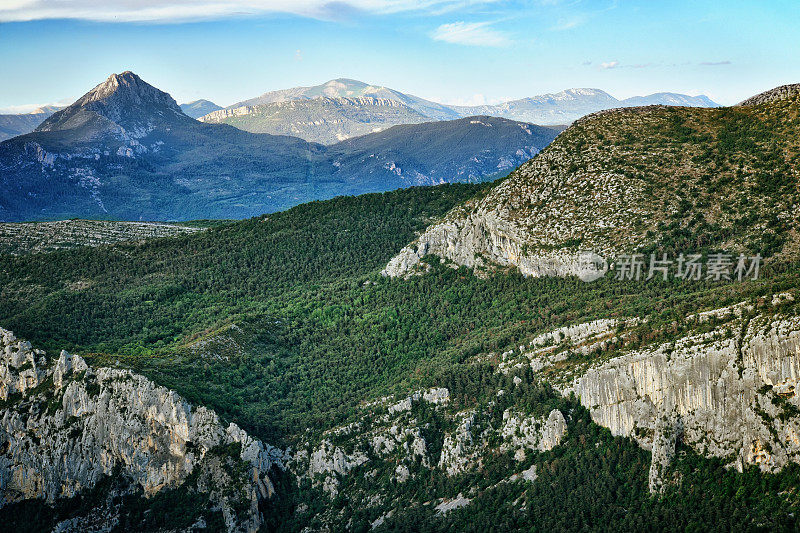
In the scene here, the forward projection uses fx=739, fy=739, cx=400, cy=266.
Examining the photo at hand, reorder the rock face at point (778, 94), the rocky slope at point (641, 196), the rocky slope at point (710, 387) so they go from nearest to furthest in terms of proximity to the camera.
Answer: the rocky slope at point (710, 387) → the rocky slope at point (641, 196) → the rock face at point (778, 94)

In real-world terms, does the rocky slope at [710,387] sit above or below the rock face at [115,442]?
above

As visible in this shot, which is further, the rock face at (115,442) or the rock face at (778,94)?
the rock face at (778,94)

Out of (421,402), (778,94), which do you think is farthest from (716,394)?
(778,94)

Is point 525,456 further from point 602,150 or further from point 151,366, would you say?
point 602,150

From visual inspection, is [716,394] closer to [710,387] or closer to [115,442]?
[710,387]

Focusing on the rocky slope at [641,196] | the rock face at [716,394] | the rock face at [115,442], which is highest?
the rocky slope at [641,196]

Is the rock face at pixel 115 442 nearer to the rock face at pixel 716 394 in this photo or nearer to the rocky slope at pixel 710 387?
the rocky slope at pixel 710 387

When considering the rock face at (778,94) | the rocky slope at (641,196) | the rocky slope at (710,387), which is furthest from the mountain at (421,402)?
the rock face at (778,94)
